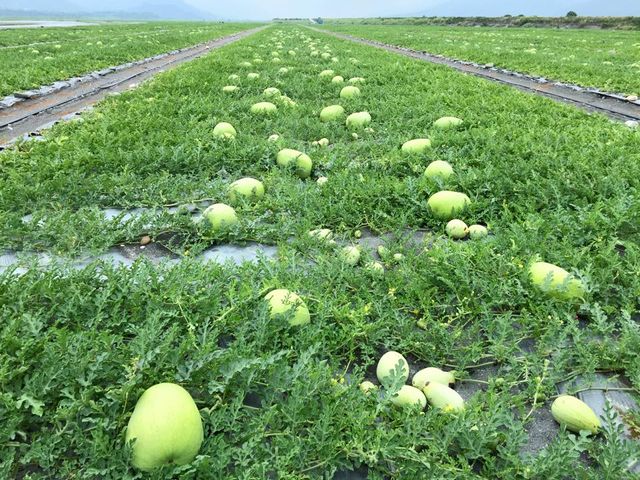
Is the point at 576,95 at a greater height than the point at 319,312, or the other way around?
the point at 319,312

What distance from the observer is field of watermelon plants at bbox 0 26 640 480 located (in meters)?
1.91

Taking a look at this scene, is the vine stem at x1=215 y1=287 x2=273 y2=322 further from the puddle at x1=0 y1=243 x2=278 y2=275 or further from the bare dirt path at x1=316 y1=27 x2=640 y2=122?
the bare dirt path at x1=316 y1=27 x2=640 y2=122

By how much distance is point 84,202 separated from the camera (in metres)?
A: 4.08

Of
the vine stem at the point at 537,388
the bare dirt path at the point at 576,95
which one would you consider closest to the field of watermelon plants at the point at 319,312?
the vine stem at the point at 537,388

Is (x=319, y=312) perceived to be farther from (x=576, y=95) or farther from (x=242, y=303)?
(x=576, y=95)

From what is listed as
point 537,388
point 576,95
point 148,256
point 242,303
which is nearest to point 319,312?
point 242,303

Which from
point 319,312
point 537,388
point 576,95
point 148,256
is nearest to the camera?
point 537,388

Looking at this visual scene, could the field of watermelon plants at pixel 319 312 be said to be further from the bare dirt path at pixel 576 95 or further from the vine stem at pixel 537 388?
the bare dirt path at pixel 576 95

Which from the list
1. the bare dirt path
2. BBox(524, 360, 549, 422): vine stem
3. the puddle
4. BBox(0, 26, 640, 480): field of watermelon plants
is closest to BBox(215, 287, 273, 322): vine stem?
BBox(0, 26, 640, 480): field of watermelon plants

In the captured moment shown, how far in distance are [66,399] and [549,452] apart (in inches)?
82.0

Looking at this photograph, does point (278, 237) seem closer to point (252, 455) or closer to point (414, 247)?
point (414, 247)

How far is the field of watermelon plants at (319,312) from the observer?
6.26 feet

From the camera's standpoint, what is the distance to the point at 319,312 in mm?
2615

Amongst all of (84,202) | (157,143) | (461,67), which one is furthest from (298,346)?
(461,67)
